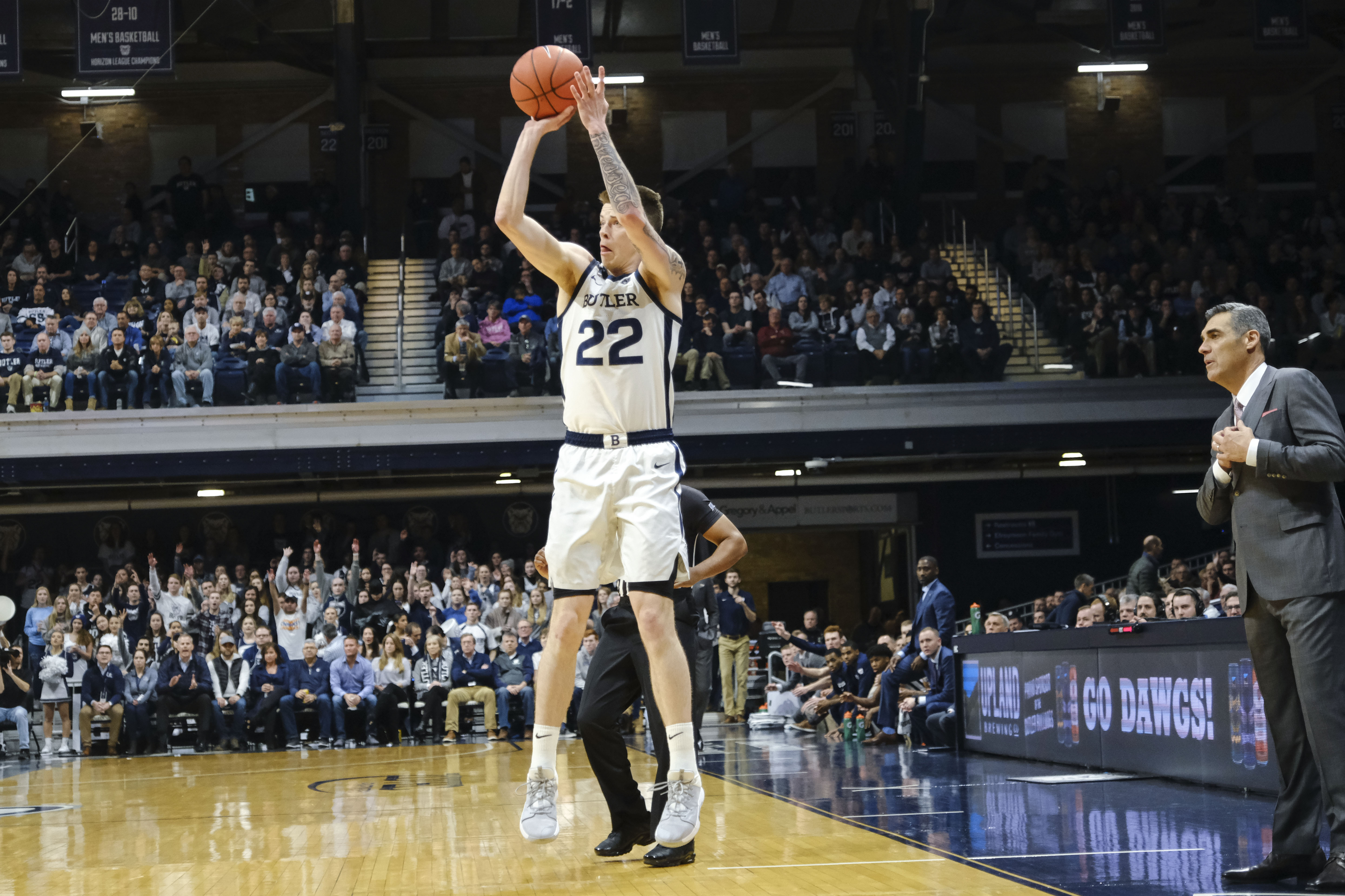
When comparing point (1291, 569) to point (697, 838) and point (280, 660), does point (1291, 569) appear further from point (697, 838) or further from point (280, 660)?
point (280, 660)

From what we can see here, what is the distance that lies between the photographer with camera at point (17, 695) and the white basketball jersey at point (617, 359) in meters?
12.0

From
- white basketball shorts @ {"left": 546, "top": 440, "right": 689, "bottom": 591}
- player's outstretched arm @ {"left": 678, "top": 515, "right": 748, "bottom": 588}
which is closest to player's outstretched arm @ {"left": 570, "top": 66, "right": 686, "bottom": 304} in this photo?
white basketball shorts @ {"left": 546, "top": 440, "right": 689, "bottom": 591}

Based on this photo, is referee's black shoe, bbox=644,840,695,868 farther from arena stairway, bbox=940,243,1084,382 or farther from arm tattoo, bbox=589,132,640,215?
arena stairway, bbox=940,243,1084,382

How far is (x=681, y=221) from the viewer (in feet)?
70.7

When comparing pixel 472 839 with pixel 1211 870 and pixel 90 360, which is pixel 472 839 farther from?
pixel 90 360

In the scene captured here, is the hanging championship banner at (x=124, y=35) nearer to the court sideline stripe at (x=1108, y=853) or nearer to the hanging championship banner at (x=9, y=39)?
the hanging championship banner at (x=9, y=39)

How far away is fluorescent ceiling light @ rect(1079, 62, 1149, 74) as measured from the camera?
68.5 feet

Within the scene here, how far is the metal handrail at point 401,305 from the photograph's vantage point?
18219 mm

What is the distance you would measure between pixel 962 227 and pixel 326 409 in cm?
1151

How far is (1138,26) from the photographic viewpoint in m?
18.3

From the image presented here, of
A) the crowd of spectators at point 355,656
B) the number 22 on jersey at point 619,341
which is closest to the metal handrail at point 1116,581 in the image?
the crowd of spectators at point 355,656

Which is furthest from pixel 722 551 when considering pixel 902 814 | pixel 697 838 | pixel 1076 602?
pixel 1076 602

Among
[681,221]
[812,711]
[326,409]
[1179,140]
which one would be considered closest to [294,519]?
[326,409]

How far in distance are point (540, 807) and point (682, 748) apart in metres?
0.51
